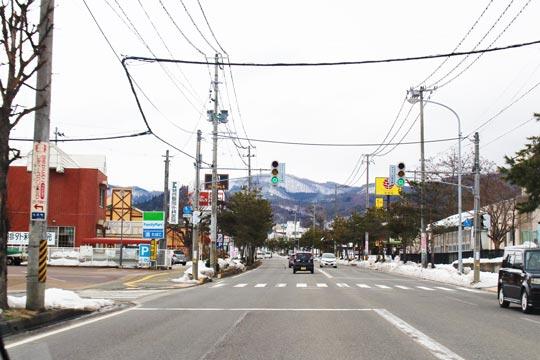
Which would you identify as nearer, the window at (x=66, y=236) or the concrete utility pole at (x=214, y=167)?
the concrete utility pole at (x=214, y=167)

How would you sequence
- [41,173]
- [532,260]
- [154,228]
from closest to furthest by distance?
[41,173] < [532,260] < [154,228]

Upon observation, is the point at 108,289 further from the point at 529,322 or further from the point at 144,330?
the point at 529,322

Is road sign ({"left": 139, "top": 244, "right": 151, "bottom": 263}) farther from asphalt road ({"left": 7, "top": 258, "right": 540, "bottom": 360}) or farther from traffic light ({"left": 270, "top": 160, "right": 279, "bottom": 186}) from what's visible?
asphalt road ({"left": 7, "top": 258, "right": 540, "bottom": 360})

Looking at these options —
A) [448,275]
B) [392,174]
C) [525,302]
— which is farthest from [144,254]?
[525,302]

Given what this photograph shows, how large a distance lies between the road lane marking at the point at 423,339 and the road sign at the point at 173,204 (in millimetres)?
44768

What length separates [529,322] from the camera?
1565 cm

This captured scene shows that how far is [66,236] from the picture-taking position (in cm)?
6000

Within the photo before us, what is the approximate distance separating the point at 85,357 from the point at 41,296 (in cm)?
531

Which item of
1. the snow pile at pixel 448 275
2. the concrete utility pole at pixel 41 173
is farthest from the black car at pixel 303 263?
the concrete utility pole at pixel 41 173

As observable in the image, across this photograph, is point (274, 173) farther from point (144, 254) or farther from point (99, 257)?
point (99, 257)

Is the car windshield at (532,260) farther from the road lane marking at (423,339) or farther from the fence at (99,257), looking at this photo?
the fence at (99,257)

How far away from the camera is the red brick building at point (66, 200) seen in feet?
196

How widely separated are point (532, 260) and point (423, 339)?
854 centimetres

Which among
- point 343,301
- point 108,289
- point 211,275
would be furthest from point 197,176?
point 343,301
